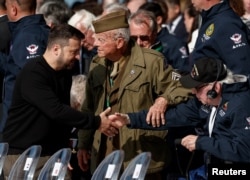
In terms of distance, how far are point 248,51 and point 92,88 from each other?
1582mm

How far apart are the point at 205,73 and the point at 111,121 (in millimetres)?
1224

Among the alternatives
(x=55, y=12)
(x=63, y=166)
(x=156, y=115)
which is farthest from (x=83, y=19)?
(x=63, y=166)

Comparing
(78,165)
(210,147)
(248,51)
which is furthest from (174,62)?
(210,147)

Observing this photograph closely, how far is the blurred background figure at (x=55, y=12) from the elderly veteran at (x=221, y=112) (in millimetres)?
3382

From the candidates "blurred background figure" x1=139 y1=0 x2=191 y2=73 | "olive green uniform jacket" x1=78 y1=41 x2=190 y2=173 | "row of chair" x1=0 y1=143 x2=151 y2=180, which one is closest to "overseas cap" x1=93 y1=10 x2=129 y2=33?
"olive green uniform jacket" x1=78 y1=41 x2=190 y2=173

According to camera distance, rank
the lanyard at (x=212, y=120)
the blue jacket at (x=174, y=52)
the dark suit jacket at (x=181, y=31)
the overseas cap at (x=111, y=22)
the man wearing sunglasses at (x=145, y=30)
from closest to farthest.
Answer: the lanyard at (x=212, y=120) < the overseas cap at (x=111, y=22) < the man wearing sunglasses at (x=145, y=30) < the blue jacket at (x=174, y=52) < the dark suit jacket at (x=181, y=31)

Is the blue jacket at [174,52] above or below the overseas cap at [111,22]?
below

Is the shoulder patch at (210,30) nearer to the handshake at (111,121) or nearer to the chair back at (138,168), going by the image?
the handshake at (111,121)

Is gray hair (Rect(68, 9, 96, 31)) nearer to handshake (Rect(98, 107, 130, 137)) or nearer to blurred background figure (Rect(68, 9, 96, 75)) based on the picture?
blurred background figure (Rect(68, 9, 96, 75))

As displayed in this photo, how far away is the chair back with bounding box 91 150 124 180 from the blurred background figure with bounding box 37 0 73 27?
4.13 meters

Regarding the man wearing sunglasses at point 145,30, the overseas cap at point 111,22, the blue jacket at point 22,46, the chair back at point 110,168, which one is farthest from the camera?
the man wearing sunglasses at point 145,30

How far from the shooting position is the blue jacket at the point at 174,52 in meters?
11.5

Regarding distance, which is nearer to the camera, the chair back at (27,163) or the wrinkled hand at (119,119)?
the chair back at (27,163)

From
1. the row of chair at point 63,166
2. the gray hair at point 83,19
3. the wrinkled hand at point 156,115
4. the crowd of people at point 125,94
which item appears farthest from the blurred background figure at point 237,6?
the gray hair at point 83,19
